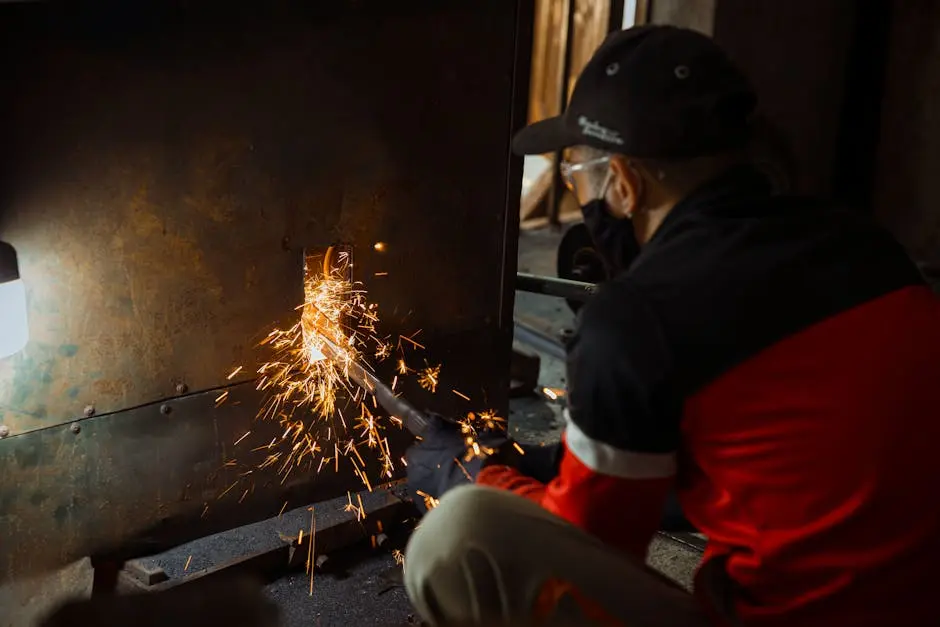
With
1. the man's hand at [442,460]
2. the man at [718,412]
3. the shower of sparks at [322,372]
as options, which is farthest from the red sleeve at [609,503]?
the shower of sparks at [322,372]

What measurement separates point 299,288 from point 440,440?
642 mm

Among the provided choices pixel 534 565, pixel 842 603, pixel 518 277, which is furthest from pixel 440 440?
pixel 518 277

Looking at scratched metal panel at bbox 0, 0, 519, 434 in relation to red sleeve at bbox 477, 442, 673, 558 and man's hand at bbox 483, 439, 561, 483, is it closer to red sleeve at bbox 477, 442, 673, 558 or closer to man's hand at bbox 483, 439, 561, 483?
man's hand at bbox 483, 439, 561, 483

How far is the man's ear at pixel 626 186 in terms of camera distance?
165 cm

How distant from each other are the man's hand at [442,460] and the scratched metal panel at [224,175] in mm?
597

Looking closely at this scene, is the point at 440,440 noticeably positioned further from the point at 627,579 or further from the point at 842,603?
the point at 842,603

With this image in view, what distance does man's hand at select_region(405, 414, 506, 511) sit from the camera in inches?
72.3

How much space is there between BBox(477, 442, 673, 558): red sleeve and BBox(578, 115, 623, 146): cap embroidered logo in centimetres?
50

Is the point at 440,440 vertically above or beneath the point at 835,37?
beneath

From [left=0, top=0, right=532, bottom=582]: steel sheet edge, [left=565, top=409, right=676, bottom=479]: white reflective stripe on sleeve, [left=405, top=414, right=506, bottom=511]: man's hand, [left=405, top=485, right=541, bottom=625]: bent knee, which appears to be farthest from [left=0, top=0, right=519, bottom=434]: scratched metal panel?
[left=565, top=409, right=676, bottom=479]: white reflective stripe on sleeve

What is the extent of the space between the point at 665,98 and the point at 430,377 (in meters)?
1.30

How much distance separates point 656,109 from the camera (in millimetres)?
1551

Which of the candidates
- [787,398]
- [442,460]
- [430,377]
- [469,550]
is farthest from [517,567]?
[430,377]

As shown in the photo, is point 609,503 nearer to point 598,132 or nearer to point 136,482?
point 598,132
